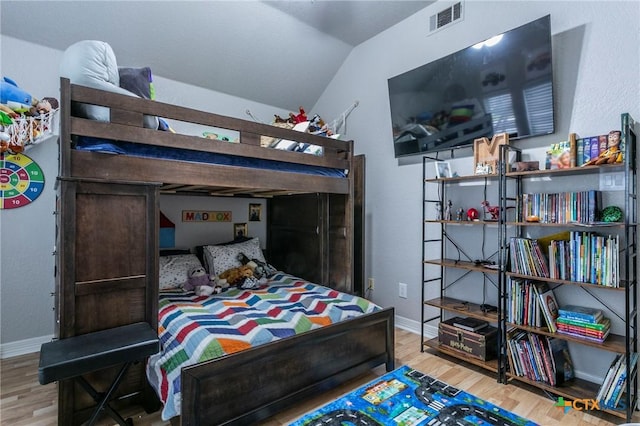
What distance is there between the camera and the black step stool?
125 cm

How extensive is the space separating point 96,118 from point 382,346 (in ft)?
7.32

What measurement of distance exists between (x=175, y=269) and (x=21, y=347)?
1.28 metres

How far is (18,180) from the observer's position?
2490mm

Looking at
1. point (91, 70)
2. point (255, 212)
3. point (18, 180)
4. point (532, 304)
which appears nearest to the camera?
point (91, 70)

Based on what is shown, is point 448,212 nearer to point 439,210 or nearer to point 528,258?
point 439,210

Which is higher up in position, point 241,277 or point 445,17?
point 445,17

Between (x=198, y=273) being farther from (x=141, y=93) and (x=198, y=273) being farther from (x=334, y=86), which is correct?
(x=334, y=86)

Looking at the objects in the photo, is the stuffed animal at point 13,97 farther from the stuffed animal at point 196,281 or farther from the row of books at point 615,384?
the row of books at point 615,384

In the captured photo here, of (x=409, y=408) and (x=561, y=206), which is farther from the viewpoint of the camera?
(x=561, y=206)

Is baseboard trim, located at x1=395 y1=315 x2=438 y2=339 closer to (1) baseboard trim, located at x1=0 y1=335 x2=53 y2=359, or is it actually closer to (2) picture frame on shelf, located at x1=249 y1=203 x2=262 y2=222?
(2) picture frame on shelf, located at x1=249 y1=203 x2=262 y2=222

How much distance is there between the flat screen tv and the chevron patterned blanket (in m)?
1.54

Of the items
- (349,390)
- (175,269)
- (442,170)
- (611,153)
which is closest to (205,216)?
A: (175,269)

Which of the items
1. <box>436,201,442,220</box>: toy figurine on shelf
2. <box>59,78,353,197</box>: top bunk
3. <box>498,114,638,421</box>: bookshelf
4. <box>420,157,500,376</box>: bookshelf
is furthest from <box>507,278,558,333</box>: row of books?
<box>59,78,353,197</box>: top bunk

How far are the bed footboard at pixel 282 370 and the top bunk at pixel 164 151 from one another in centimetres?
102
